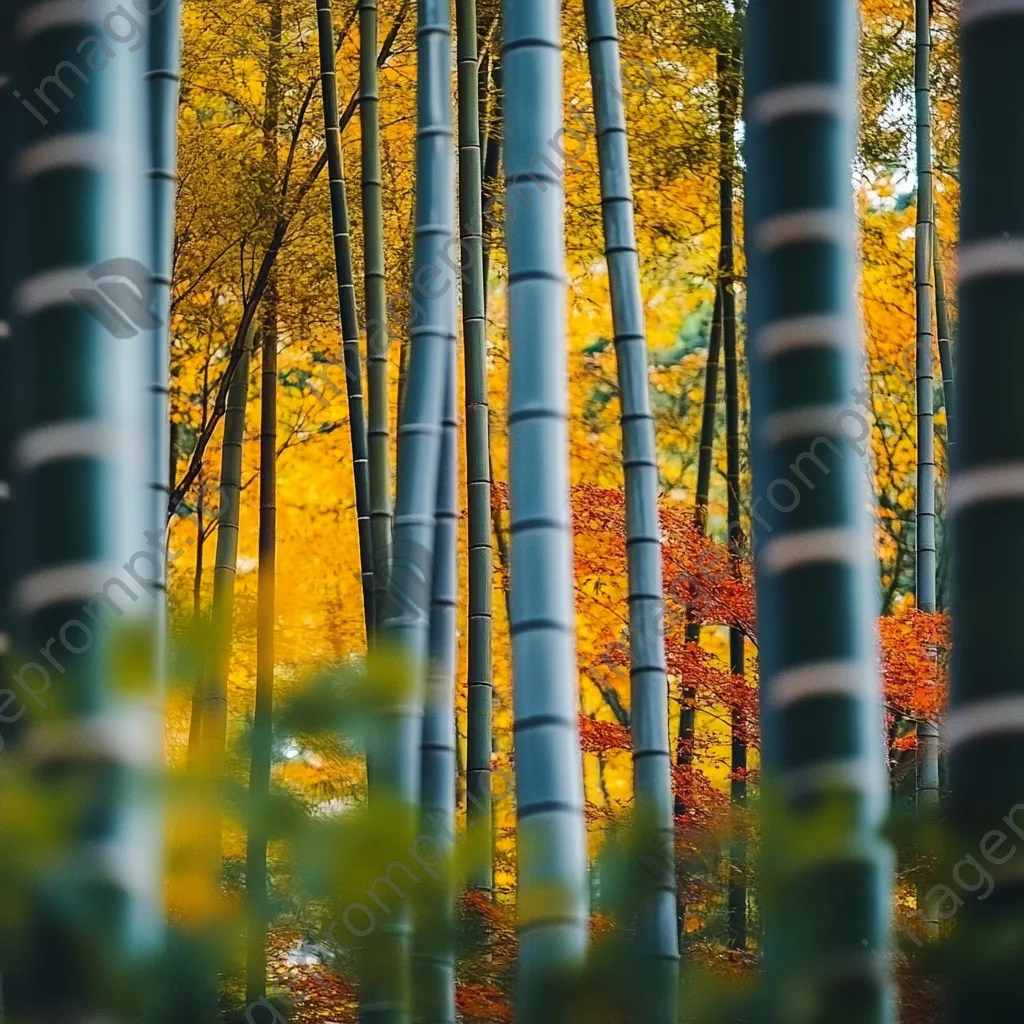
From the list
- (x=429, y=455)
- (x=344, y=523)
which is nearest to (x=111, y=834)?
(x=429, y=455)

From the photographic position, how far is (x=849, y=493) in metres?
1.12

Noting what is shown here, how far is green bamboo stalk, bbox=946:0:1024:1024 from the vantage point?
0.93 meters

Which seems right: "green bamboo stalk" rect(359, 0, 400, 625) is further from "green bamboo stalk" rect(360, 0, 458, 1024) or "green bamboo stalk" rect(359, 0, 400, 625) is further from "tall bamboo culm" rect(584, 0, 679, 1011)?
"green bamboo stalk" rect(360, 0, 458, 1024)

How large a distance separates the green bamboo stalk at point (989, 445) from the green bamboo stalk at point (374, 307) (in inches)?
120

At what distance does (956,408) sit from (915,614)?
612cm

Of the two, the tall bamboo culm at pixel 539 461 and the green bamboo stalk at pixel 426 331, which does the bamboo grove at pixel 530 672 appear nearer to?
the tall bamboo culm at pixel 539 461

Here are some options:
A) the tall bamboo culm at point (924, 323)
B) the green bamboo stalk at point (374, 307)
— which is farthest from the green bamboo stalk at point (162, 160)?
the tall bamboo culm at point (924, 323)

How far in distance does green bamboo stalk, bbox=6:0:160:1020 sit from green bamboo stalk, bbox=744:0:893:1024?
0.45m

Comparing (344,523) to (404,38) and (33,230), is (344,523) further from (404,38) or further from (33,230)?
(33,230)

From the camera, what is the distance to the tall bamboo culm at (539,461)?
1.72 meters

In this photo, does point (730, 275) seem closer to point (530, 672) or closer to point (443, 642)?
point (443, 642)

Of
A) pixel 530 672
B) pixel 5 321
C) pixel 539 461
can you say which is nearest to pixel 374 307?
pixel 539 461

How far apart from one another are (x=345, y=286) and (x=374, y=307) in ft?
4.08

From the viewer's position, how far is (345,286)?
5.44 metres
